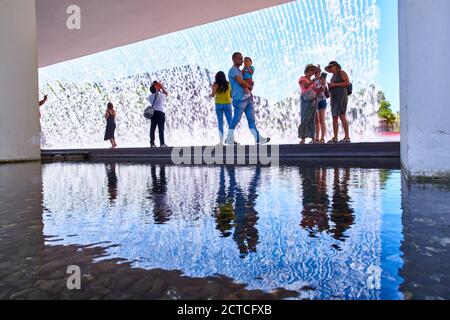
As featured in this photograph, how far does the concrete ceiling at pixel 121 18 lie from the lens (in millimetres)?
10141

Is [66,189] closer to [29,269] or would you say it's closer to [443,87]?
[29,269]

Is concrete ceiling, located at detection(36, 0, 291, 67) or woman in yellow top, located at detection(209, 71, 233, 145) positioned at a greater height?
concrete ceiling, located at detection(36, 0, 291, 67)

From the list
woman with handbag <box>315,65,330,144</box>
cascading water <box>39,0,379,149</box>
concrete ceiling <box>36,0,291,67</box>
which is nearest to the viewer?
woman with handbag <box>315,65,330,144</box>

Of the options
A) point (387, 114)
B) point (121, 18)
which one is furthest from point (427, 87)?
point (121, 18)

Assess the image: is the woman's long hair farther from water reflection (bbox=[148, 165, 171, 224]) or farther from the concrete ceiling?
water reflection (bbox=[148, 165, 171, 224])

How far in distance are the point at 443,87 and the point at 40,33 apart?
12.6 metres

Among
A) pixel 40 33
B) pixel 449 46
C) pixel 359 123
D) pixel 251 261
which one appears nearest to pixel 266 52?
pixel 359 123

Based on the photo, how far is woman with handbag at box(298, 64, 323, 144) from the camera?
7020mm

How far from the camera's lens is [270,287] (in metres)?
0.88

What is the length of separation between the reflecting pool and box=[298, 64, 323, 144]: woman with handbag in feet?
16.1

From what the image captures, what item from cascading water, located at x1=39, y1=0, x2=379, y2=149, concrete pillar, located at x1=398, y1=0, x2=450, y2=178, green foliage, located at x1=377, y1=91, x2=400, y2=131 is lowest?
concrete pillar, located at x1=398, y1=0, x2=450, y2=178

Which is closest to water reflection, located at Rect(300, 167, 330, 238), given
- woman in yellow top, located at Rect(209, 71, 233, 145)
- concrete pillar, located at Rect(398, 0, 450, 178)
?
concrete pillar, located at Rect(398, 0, 450, 178)

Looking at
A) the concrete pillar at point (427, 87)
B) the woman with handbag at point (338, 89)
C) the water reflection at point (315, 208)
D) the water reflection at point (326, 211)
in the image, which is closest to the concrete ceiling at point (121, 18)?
the woman with handbag at point (338, 89)

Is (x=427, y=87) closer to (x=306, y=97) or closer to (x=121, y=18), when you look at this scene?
(x=306, y=97)
